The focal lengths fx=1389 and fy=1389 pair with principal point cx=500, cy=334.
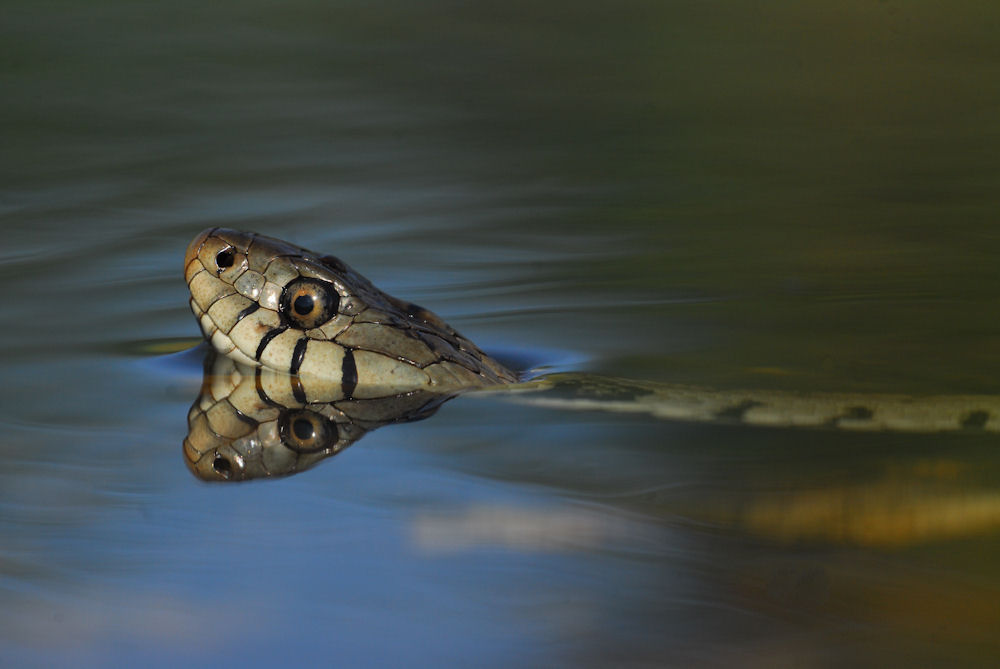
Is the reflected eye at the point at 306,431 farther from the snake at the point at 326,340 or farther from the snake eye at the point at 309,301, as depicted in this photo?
the snake eye at the point at 309,301

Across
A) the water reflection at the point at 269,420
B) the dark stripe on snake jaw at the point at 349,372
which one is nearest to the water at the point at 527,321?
the water reflection at the point at 269,420

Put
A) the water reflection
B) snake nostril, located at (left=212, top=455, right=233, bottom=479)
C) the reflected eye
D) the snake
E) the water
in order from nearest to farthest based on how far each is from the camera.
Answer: the water, snake nostril, located at (left=212, top=455, right=233, bottom=479), the water reflection, the reflected eye, the snake

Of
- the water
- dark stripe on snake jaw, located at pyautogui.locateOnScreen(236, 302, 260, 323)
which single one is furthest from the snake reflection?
the water

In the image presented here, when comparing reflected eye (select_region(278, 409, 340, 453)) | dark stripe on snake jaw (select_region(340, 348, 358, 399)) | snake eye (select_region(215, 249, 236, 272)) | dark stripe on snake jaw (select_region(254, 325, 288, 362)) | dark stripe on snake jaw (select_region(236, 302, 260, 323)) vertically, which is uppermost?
snake eye (select_region(215, 249, 236, 272))

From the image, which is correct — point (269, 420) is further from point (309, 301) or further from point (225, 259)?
point (225, 259)

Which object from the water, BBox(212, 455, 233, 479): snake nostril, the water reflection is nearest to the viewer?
the water

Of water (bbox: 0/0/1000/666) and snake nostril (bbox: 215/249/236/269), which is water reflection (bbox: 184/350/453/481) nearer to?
water (bbox: 0/0/1000/666)

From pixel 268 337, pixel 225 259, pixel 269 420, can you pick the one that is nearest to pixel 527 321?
pixel 268 337

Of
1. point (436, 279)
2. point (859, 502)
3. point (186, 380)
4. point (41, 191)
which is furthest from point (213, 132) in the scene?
point (859, 502)
